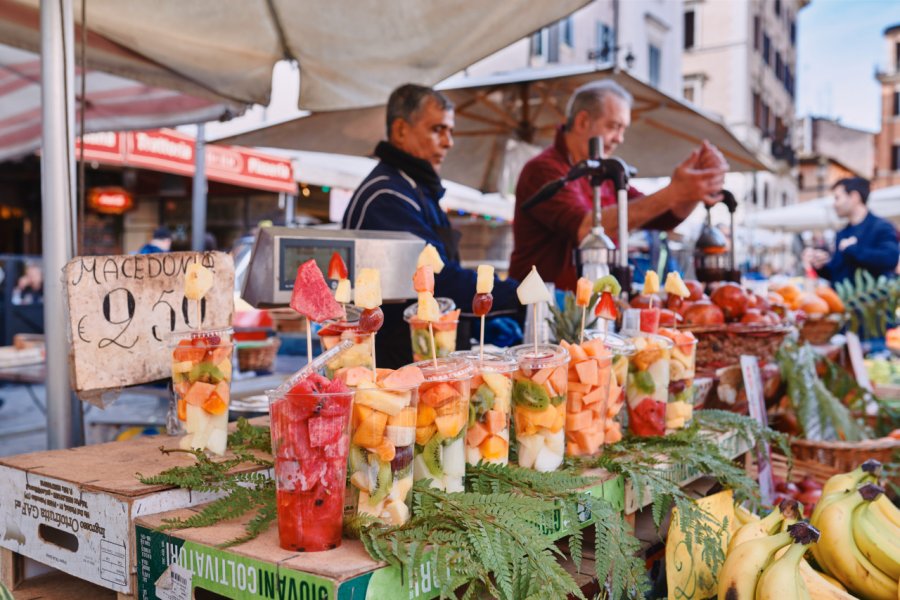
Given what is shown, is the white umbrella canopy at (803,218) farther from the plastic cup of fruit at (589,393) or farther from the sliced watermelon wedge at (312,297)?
the sliced watermelon wedge at (312,297)

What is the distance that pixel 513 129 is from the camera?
18.8 ft

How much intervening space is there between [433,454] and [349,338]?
35 cm

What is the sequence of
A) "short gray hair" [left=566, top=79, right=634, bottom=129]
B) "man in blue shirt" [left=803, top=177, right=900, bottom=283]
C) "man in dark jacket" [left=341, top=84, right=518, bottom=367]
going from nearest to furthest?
"man in dark jacket" [left=341, top=84, right=518, bottom=367]
"short gray hair" [left=566, top=79, right=634, bottom=129]
"man in blue shirt" [left=803, top=177, right=900, bottom=283]

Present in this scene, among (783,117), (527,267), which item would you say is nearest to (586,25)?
(527,267)

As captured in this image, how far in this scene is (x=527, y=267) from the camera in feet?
10.4

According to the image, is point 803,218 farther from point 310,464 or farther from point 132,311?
point 310,464

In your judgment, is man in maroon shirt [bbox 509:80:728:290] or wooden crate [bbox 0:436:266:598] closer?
wooden crate [bbox 0:436:266:598]

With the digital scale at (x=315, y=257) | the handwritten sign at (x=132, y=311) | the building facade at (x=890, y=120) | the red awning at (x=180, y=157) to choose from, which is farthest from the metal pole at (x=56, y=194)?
the building facade at (x=890, y=120)

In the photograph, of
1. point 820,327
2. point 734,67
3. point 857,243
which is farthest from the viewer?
point 734,67

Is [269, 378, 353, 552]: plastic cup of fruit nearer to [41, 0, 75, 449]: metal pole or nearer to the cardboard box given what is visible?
the cardboard box

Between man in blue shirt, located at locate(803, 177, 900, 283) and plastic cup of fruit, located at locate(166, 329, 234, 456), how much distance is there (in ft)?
17.2

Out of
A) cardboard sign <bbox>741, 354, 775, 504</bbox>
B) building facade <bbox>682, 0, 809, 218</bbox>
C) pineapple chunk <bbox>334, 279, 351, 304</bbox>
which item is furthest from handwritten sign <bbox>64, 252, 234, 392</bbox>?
building facade <bbox>682, 0, 809, 218</bbox>

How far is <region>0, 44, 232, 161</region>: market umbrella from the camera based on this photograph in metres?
4.02

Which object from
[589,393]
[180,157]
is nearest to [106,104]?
[180,157]
